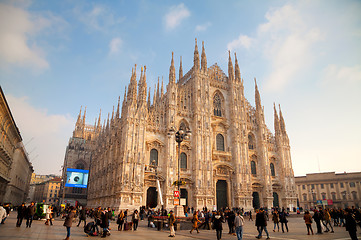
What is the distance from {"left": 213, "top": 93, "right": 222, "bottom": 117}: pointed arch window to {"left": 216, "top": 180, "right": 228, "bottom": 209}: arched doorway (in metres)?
11.4

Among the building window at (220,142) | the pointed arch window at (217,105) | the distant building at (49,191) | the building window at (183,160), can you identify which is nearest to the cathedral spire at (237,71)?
the pointed arch window at (217,105)

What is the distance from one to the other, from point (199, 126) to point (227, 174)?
29.4ft

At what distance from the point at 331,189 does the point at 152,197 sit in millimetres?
57866

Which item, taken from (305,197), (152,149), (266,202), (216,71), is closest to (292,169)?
(266,202)

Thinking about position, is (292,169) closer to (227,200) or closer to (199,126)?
(227,200)

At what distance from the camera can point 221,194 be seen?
128 feet

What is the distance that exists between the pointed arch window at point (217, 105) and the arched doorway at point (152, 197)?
55.3 ft

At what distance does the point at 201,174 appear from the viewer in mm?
36000

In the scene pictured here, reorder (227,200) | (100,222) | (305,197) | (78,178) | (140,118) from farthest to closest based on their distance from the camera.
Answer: (305,197)
(78,178)
(227,200)
(140,118)
(100,222)

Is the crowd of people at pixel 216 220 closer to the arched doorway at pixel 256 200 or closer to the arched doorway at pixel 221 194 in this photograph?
the arched doorway at pixel 221 194

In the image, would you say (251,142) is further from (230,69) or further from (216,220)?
(216,220)

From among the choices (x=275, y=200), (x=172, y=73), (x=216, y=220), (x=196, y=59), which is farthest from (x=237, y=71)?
(x=216, y=220)

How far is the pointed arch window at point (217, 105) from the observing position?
43.3 metres

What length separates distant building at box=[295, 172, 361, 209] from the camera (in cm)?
6562
